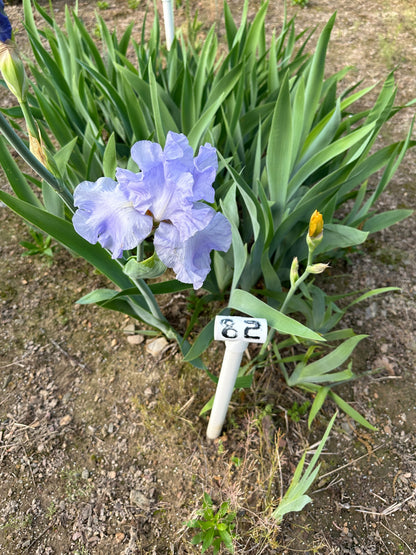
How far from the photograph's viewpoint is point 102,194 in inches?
25.1

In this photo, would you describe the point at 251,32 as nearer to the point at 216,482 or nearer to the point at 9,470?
the point at 216,482

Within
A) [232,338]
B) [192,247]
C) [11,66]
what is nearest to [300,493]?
[232,338]

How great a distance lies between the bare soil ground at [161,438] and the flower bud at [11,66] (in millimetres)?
952

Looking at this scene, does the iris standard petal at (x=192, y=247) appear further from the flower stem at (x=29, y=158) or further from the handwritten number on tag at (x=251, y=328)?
the flower stem at (x=29, y=158)

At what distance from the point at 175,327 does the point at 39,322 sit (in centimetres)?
51

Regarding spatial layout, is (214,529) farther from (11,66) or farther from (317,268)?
(11,66)

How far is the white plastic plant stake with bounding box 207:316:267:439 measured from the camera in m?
0.79

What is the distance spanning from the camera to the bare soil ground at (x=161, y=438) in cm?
110

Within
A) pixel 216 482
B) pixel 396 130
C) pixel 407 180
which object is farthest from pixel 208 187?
pixel 396 130

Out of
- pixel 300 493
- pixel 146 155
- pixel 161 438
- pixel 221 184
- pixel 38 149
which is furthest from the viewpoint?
pixel 221 184

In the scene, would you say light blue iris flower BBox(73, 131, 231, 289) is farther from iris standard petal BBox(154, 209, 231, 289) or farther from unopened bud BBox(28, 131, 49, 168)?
unopened bud BBox(28, 131, 49, 168)

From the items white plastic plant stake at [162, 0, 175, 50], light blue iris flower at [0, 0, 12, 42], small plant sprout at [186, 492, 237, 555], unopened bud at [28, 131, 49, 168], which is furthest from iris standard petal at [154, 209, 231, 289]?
white plastic plant stake at [162, 0, 175, 50]

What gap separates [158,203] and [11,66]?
35 centimetres

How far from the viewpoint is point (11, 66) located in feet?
2.21
